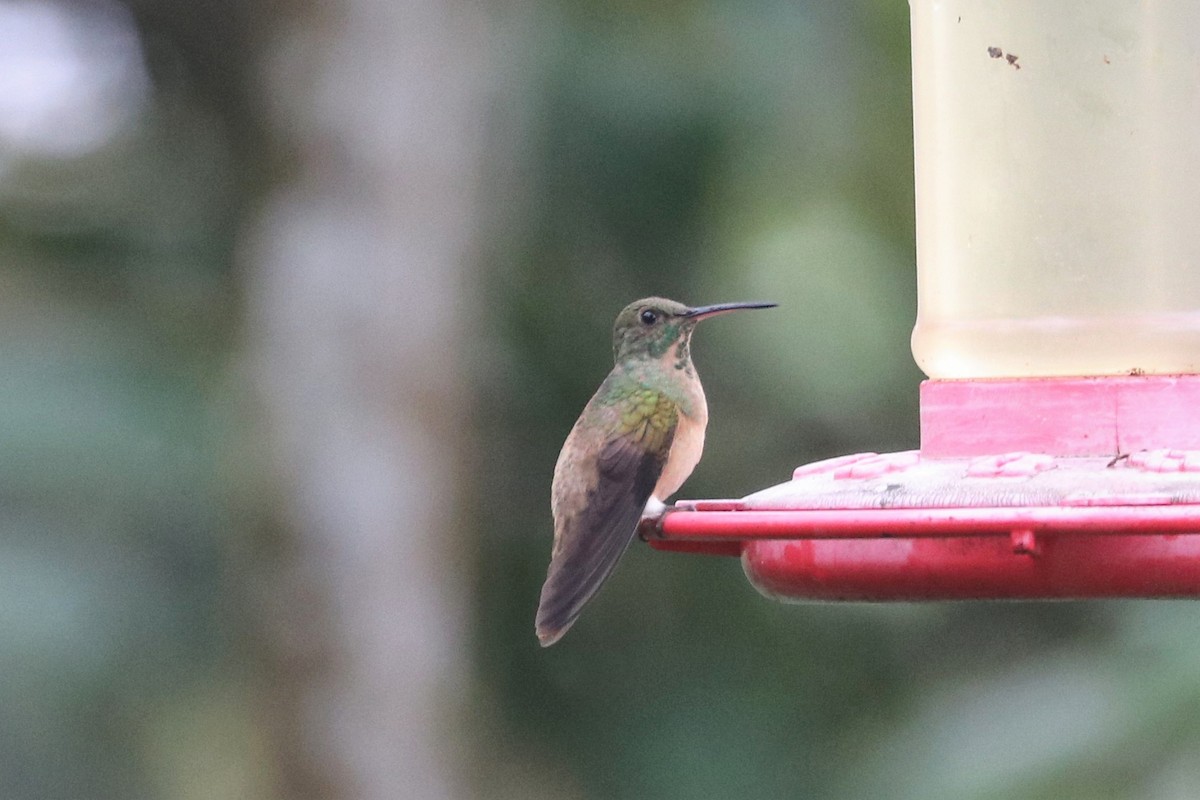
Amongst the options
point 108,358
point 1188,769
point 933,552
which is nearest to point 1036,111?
point 933,552

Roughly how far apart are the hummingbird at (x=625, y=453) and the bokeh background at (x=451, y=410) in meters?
1.56

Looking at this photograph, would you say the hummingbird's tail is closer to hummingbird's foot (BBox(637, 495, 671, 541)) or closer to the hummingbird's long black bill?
hummingbird's foot (BBox(637, 495, 671, 541))

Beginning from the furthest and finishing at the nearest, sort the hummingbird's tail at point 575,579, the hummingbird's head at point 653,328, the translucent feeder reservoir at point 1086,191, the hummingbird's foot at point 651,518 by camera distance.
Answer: the hummingbird's head at point 653,328 → the hummingbird's tail at point 575,579 → the hummingbird's foot at point 651,518 → the translucent feeder reservoir at point 1086,191

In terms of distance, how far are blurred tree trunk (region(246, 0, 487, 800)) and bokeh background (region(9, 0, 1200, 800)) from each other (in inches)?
0.6

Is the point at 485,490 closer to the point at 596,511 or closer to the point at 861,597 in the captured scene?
the point at 596,511

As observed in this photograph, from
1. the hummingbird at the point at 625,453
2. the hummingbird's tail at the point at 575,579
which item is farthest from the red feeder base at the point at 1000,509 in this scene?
the hummingbird at the point at 625,453

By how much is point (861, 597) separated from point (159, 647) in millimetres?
5173

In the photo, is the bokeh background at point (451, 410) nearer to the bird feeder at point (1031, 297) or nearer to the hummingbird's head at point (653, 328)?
the hummingbird's head at point (653, 328)

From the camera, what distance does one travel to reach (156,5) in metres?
8.39

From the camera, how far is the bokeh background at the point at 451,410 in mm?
6293

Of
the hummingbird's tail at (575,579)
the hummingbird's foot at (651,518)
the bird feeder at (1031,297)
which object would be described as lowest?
the hummingbird's tail at (575,579)

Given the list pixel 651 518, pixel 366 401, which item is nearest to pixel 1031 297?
pixel 651 518

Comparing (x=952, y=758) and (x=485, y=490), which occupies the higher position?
(x=485, y=490)

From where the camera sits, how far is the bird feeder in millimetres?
2830
